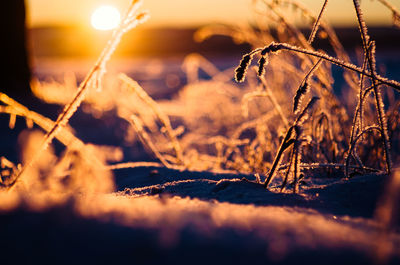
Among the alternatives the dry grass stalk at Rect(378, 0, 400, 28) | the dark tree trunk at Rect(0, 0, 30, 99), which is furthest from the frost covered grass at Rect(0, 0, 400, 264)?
the dark tree trunk at Rect(0, 0, 30, 99)

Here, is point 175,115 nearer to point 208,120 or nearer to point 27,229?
point 208,120

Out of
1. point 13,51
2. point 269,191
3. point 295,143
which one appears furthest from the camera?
point 13,51

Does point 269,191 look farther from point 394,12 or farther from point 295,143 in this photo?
point 394,12

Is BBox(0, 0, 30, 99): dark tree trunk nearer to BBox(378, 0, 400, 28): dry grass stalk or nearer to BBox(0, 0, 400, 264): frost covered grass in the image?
BBox(0, 0, 400, 264): frost covered grass

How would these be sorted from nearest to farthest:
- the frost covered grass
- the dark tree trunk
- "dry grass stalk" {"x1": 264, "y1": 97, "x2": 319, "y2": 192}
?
the frost covered grass
"dry grass stalk" {"x1": 264, "y1": 97, "x2": 319, "y2": 192}
the dark tree trunk

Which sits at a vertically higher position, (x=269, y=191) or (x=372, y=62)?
(x=372, y=62)

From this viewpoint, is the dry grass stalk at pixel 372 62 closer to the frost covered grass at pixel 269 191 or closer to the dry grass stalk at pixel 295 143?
the frost covered grass at pixel 269 191

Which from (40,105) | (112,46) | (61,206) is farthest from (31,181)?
(40,105)

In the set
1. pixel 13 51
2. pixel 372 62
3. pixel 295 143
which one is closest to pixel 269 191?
pixel 295 143
